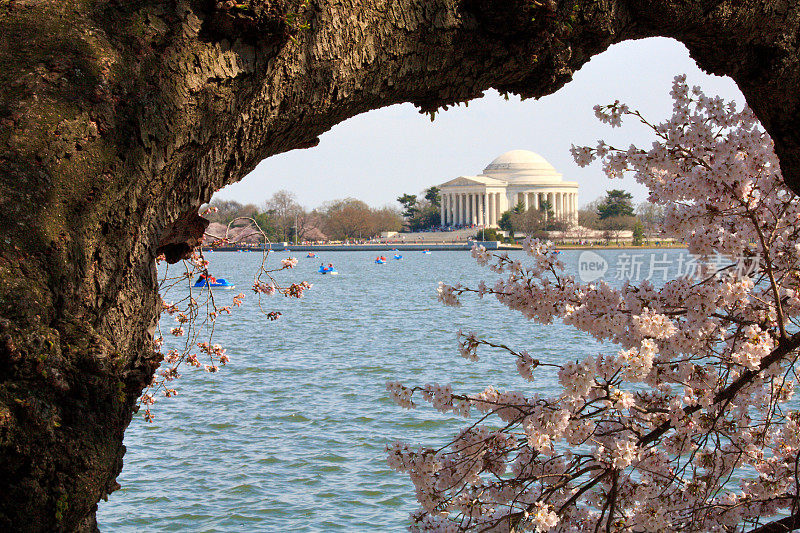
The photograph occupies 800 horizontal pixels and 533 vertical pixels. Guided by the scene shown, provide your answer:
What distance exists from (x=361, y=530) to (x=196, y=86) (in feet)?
23.0

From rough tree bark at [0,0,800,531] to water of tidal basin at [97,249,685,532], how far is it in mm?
6752

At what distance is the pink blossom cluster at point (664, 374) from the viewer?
274cm

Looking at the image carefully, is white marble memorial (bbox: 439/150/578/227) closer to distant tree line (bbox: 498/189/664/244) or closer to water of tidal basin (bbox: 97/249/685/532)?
distant tree line (bbox: 498/189/664/244)

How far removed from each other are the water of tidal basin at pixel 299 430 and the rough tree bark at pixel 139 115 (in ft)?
22.2

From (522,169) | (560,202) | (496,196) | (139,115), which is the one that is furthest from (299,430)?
(522,169)

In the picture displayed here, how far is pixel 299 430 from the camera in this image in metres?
11.6

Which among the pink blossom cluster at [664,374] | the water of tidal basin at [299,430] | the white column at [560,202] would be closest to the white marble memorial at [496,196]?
the white column at [560,202]

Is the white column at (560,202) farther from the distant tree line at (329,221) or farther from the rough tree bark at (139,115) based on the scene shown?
the rough tree bark at (139,115)

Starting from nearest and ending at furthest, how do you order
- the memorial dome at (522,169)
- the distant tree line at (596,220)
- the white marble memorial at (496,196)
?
the distant tree line at (596,220) < the white marble memorial at (496,196) < the memorial dome at (522,169)

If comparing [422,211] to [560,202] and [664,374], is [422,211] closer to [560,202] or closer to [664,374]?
[560,202]

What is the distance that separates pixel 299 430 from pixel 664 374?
920cm

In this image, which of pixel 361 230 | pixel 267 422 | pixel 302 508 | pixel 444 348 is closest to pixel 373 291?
pixel 444 348

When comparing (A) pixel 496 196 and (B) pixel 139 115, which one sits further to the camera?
(A) pixel 496 196

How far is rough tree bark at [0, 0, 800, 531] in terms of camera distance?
1.32m
